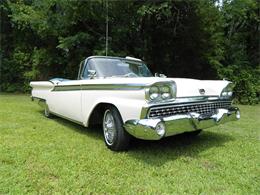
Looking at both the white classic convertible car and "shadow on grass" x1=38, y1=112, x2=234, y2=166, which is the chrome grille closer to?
the white classic convertible car

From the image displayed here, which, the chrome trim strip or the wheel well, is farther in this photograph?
the wheel well

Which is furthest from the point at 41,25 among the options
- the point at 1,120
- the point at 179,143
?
the point at 179,143

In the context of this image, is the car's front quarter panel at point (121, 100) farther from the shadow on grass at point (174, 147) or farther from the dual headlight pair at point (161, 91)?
the shadow on grass at point (174, 147)

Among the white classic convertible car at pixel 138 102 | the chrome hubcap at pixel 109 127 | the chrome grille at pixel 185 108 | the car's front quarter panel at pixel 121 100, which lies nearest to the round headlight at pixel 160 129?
the white classic convertible car at pixel 138 102

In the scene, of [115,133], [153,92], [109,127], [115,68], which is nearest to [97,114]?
[109,127]

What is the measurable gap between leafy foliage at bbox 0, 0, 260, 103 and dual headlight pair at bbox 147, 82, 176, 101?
8.64 meters

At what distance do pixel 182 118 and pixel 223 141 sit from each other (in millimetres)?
1452

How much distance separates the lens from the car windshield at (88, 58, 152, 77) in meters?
5.16

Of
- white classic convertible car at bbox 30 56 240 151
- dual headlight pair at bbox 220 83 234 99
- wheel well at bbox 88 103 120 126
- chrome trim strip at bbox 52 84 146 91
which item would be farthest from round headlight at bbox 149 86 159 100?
dual headlight pair at bbox 220 83 234 99

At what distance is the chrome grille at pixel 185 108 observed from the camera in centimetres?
378

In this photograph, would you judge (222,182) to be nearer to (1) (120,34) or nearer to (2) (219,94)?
(2) (219,94)

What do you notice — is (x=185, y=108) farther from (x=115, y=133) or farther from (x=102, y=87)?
(x=102, y=87)

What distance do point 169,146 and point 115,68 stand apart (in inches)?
64.1

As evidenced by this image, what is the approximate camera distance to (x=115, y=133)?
4195mm
